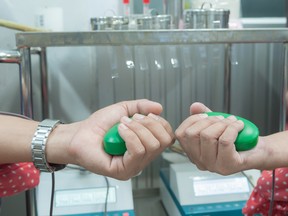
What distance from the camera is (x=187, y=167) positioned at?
1.17 meters

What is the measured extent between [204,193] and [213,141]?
0.62 metres

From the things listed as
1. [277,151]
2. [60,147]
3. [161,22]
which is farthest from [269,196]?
[161,22]

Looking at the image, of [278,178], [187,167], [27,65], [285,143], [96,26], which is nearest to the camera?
[285,143]

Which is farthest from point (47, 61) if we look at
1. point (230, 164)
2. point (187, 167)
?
point (230, 164)

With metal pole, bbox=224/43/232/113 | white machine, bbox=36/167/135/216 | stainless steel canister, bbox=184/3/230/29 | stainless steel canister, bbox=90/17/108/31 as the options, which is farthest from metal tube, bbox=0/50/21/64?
metal pole, bbox=224/43/232/113

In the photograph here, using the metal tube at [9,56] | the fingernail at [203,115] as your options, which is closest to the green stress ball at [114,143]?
the fingernail at [203,115]

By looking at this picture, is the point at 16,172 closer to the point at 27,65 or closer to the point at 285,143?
the point at 27,65

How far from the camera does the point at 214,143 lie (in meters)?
0.49

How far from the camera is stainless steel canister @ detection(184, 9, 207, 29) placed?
3.26ft

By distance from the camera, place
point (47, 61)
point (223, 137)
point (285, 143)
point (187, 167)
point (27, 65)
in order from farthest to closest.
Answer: point (47, 61), point (187, 167), point (27, 65), point (285, 143), point (223, 137)

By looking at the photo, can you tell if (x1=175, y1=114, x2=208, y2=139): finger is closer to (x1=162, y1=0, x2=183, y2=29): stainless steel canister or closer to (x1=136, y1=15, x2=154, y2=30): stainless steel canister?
(x1=136, y1=15, x2=154, y2=30): stainless steel canister

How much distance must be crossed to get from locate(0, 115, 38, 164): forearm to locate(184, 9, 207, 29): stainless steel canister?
0.57m

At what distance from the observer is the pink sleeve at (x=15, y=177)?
650mm

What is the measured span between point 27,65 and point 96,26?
0.21 metres
